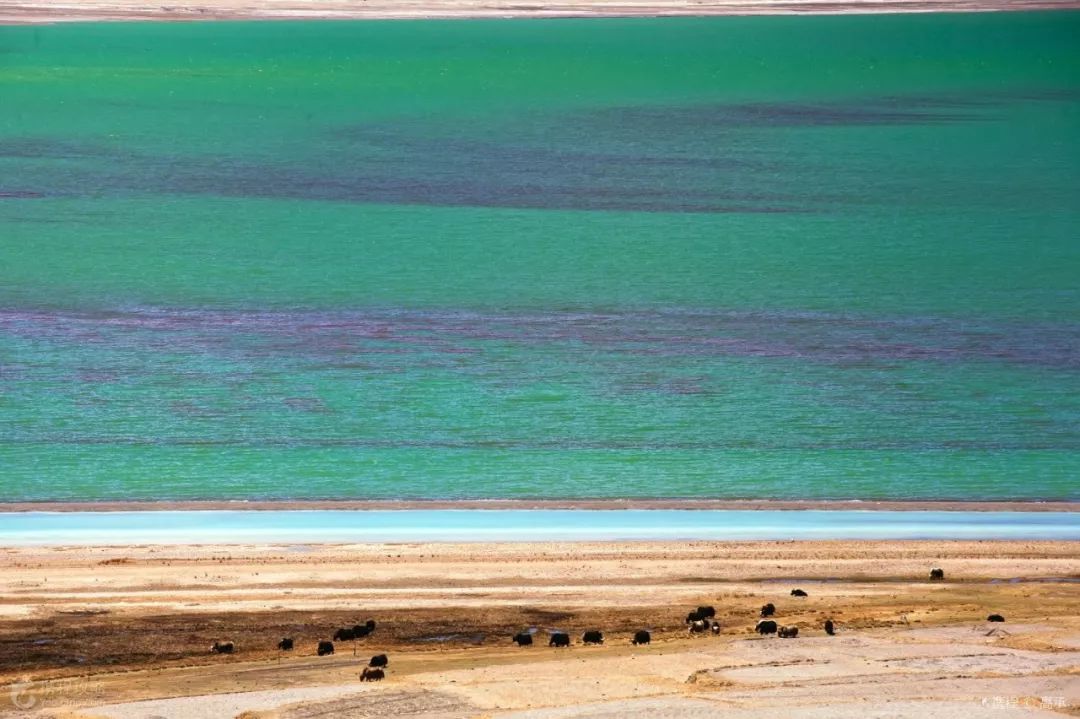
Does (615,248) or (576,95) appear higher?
(576,95)

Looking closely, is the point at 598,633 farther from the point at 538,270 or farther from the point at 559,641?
the point at 538,270

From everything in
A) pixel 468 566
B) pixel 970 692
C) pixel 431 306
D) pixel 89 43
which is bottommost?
pixel 970 692

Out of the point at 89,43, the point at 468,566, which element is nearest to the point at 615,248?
the point at 468,566

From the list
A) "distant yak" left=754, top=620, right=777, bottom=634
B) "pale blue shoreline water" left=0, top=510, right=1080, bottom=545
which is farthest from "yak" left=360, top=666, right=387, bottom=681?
"pale blue shoreline water" left=0, top=510, right=1080, bottom=545

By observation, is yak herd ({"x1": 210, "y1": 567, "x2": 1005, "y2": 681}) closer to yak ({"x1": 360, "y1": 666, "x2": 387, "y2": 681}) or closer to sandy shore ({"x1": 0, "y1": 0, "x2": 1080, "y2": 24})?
yak ({"x1": 360, "y1": 666, "x2": 387, "y2": 681})

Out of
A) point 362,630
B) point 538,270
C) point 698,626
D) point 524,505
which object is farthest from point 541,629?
point 538,270

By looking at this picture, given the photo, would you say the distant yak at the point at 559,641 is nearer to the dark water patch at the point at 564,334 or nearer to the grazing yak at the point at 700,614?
the grazing yak at the point at 700,614

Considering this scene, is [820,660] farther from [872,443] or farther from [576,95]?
[576,95]
